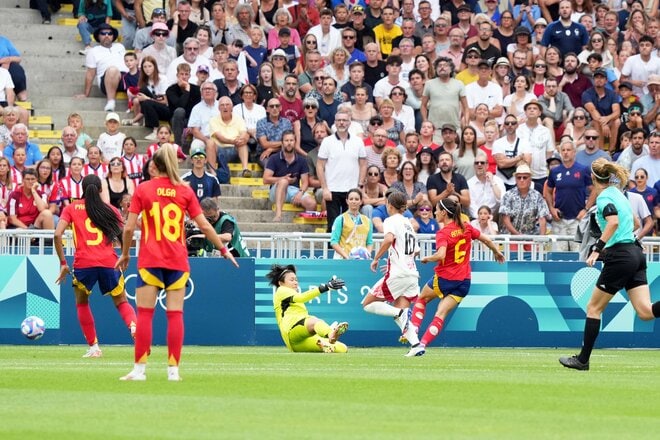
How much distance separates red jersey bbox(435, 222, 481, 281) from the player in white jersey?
84 centimetres

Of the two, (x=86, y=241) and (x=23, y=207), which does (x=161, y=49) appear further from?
(x=86, y=241)

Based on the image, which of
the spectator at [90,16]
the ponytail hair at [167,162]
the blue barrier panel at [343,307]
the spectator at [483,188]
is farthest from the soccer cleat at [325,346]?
the spectator at [90,16]

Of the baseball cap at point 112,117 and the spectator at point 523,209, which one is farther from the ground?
the baseball cap at point 112,117

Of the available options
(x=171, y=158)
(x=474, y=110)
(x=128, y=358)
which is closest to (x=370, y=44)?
(x=474, y=110)

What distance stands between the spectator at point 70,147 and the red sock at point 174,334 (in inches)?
496

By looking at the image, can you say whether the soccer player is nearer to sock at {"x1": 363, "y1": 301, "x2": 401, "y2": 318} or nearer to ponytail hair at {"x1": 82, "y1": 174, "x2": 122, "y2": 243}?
sock at {"x1": 363, "y1": 301, "x2": 401, "y2": 318}

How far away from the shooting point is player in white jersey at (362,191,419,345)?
64.7 ft

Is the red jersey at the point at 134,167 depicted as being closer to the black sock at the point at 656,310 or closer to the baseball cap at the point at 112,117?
the baseball cap at the point at 112,117

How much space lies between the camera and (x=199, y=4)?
97.7 ft

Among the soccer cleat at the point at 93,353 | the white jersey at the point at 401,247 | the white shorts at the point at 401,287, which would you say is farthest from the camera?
the white shorts at the point at 401,287

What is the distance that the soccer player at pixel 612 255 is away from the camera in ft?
50.8

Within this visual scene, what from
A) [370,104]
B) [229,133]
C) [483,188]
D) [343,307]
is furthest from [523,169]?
[229,133]

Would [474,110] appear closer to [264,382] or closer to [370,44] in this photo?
[370,44]

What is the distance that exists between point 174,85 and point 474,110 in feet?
18.9
